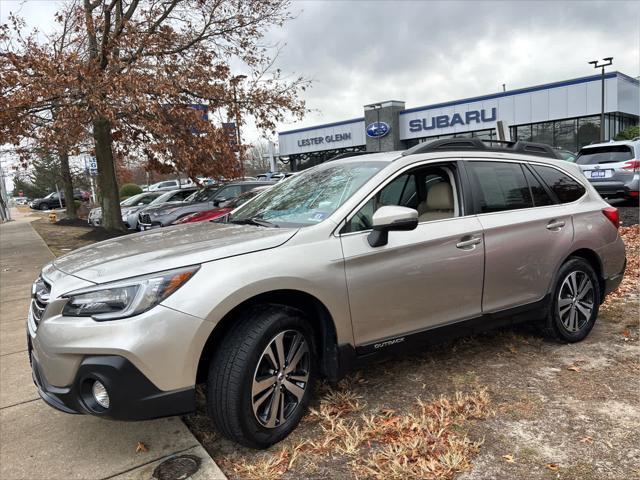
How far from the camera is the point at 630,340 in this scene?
14.3 feet

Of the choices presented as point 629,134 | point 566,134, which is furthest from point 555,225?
point 566,134

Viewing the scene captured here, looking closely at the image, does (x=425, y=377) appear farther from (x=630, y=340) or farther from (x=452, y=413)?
(x=630, y=340)

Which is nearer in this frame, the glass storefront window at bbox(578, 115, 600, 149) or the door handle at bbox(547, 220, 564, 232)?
Answer: the door handle at bbox(547, 220, 564, 232)

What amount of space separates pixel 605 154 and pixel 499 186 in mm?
10022

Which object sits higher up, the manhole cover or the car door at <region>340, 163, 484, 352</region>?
the car door at <region>340, 163, 484, 352</region>

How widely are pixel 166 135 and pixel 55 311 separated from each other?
9.78 meters

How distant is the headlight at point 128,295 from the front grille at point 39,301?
13.1 inches

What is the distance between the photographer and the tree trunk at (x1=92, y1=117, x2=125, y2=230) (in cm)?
1437

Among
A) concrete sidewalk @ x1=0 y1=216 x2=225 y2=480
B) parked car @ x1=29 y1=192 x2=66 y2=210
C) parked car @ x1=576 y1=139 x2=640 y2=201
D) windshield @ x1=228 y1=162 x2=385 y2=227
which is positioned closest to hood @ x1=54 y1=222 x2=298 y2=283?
windshield @ x1=228 y1=162 x2=385 y2=227

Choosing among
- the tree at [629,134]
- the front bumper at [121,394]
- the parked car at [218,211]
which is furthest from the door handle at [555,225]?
the tree at [629,134]

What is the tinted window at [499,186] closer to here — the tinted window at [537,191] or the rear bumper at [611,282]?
the tinted window at [537,191]

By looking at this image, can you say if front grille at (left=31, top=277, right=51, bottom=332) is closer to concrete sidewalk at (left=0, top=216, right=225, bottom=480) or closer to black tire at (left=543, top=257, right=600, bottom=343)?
concrete sidewalk at (left=0, top=216, right=225, bottom=480)

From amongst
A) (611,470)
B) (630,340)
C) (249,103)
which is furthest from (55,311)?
(249,103)

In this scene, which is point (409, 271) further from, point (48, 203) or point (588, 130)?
point (48, 203)
